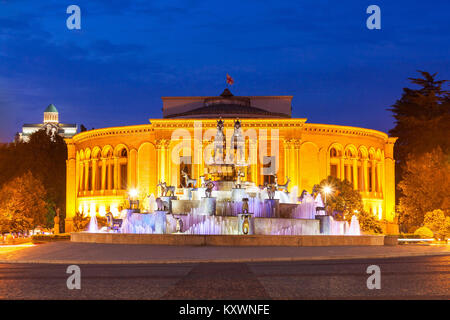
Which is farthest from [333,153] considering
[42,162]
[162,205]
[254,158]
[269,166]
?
[162,205]

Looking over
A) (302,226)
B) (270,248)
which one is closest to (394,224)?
(302,226)

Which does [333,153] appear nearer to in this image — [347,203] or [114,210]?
[347,203]

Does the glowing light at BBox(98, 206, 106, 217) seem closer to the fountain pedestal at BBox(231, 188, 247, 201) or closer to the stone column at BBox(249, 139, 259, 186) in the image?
the stone column at BBox(249, 139, 259, 186)

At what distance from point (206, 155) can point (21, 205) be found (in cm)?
2178

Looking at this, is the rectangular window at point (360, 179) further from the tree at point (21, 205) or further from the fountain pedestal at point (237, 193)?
the fountain pedestal at point (237, 193)

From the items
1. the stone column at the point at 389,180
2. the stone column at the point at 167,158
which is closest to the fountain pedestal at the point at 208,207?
the stone column at the point at 167,158

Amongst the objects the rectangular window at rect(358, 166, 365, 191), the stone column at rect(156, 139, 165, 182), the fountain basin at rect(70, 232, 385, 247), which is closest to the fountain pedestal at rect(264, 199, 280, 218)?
the fountain basin at rect(70, 232, 385, 247)

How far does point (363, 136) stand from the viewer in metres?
68.4

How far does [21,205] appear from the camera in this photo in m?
48.2

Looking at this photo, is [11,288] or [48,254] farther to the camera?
[48,254]

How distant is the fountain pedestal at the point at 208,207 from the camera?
32.9 metres
